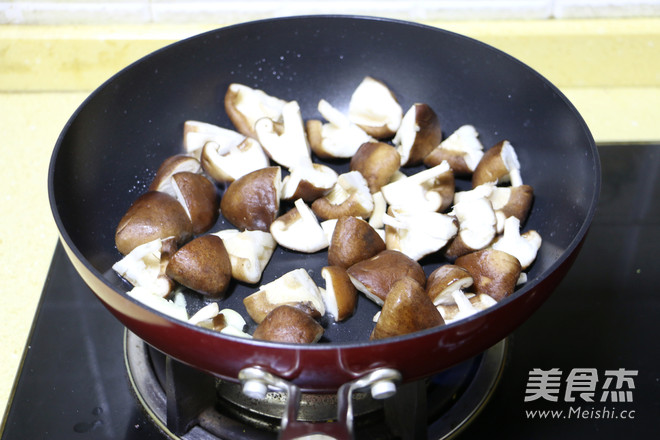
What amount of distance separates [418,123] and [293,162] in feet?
0.69

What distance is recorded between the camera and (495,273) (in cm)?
90

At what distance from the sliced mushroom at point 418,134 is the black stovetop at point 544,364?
313 millimetres

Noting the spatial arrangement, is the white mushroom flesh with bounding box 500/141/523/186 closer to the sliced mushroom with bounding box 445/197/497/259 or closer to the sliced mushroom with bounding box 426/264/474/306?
the sliced mushroom with bounding box 445/197/497/259

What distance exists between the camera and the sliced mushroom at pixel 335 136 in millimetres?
1134

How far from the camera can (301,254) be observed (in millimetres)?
1032

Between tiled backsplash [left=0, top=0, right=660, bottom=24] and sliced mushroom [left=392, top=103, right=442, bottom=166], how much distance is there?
14.5 inches

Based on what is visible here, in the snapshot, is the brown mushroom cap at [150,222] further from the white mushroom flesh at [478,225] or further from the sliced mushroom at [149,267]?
the white mushroom flesh at [478,225]

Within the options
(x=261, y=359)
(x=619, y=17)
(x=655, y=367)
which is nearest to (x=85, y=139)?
(x=261, y=359)

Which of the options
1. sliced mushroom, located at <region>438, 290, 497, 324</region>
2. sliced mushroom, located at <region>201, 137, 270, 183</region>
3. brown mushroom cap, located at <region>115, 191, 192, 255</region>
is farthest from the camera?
sliced mushroom, located at <region>201, 137, 270, 183</region>

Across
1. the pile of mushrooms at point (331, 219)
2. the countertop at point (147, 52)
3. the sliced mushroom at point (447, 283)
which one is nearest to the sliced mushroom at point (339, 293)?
the pile of mushrooms at point (331, 219)

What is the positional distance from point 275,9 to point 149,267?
0.68 meters

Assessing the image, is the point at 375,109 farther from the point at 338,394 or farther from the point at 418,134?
the point at 338,394

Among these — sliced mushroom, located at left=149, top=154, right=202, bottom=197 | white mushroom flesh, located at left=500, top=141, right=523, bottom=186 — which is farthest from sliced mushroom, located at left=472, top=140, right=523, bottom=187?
sliced mushroom, located at left=149, top=154, right=202, bottom=197

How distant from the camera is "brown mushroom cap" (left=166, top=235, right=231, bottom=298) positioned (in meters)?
0.89
